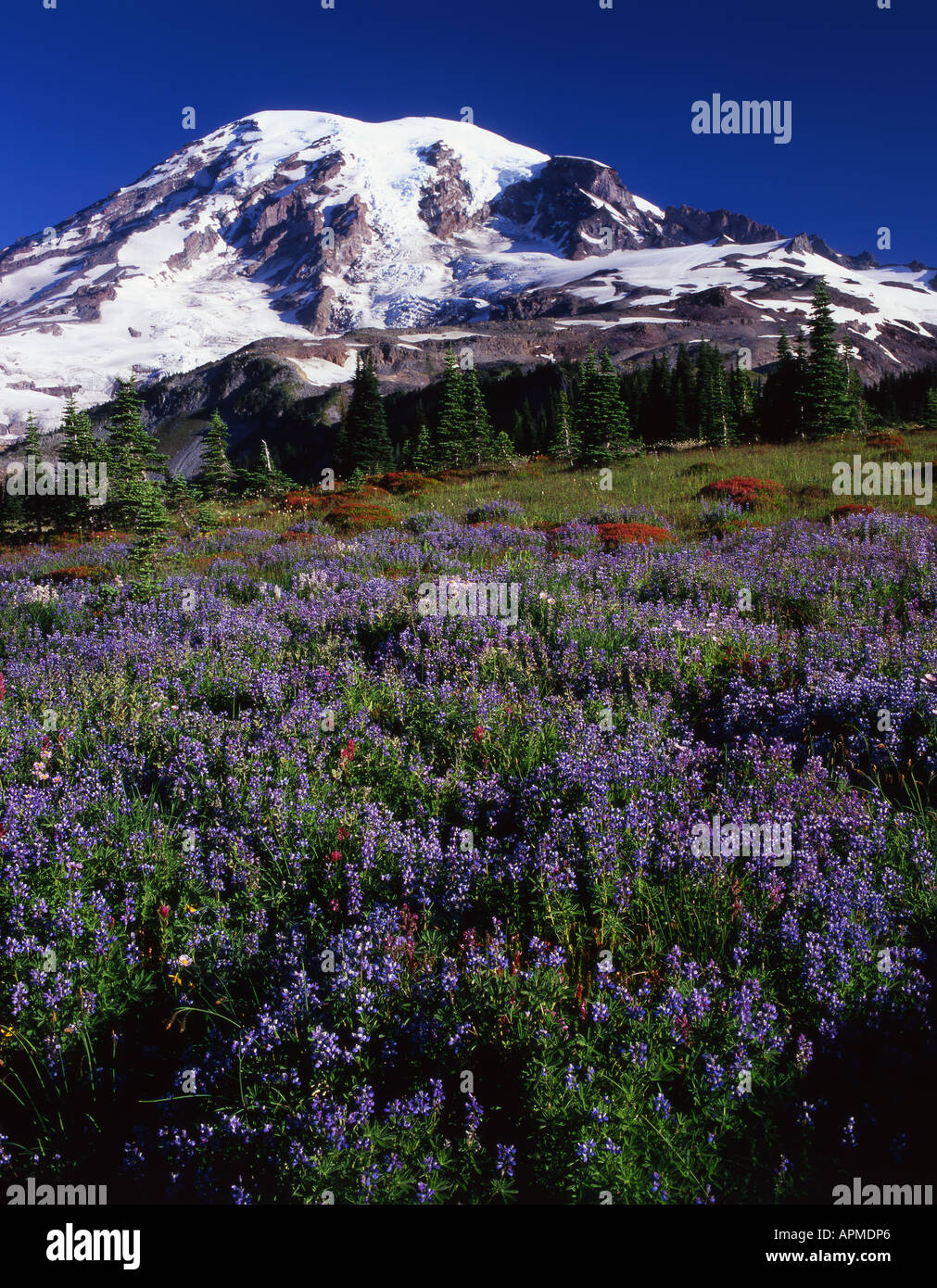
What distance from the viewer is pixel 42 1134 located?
2.85m

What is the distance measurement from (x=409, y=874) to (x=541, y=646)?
126 inches

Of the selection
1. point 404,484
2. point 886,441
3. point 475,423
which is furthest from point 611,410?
point 475,423

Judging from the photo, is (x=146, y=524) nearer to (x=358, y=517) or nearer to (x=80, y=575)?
(x=80, y=575)

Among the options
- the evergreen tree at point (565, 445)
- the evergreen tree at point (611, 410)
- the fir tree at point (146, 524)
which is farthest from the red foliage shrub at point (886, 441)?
the fir tree at point (146, 524)

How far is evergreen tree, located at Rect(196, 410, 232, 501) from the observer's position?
1423 inches

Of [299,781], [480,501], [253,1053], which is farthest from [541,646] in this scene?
[480,501]

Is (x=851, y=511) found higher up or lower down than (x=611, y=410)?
lower down

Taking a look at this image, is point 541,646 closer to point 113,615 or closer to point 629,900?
point 629,900

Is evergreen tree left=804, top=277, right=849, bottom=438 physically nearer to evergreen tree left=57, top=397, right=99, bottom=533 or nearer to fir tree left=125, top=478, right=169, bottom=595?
fir tree left=125, top=478, right=169, bottom=595

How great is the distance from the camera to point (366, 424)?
5072 cm

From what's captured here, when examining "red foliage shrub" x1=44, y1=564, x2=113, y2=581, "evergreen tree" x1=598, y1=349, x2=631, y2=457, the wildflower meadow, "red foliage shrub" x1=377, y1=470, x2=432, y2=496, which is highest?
"evergreen tree" x1=598, y1=349, x2=631, y2=457

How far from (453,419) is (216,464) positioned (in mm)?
14444

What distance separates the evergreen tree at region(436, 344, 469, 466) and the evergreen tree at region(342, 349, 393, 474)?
6927mm

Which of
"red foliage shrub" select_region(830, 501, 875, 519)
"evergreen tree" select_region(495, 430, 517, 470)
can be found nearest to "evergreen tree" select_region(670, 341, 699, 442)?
"evergreen tree" select_region(495, 430, 517, 470)
